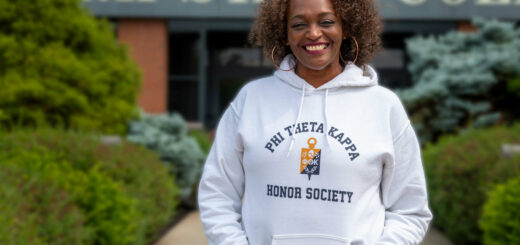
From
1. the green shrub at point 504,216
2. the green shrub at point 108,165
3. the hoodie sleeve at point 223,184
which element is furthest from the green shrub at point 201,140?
the hoodie sleeve at point 223,184

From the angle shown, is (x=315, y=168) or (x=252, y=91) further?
(x=252, y=91)

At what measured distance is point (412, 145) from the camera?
6.42ft

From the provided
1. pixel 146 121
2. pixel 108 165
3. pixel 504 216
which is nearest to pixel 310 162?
pixel 504 216

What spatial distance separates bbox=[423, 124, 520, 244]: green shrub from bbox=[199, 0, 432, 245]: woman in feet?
11.4

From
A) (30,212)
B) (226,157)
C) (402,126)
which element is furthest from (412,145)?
(30,212)

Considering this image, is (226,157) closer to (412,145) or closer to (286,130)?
(286,130)

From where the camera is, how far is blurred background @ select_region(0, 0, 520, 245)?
4465mm

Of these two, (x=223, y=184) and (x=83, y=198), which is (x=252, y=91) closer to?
(x=223, y=184)

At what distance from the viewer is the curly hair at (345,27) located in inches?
78.5

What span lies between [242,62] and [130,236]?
9.89 m

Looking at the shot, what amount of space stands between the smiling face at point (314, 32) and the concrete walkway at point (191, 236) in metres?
4.86

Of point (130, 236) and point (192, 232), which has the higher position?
point (130, 236)

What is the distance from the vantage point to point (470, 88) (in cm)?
953

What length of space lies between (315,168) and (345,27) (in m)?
0.48
